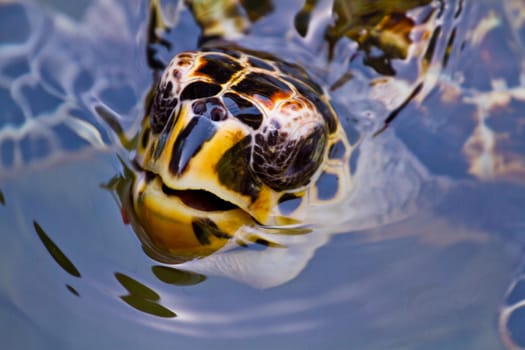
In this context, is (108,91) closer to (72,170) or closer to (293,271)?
(72,170)

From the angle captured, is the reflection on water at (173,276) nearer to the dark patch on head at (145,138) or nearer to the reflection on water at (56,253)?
the reflection on water at (56,253)

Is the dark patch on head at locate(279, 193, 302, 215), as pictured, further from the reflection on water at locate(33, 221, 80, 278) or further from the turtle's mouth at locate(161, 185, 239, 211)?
the reflection on water at locate(33, 221, 80, 278)

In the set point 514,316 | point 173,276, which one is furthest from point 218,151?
→ point 514,316

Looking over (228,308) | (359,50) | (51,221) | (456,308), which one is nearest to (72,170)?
(51,221)

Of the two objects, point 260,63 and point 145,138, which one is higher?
point 260,63

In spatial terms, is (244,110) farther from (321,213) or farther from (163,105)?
(321,213)

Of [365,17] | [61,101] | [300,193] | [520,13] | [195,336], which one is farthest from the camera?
[520,13]
